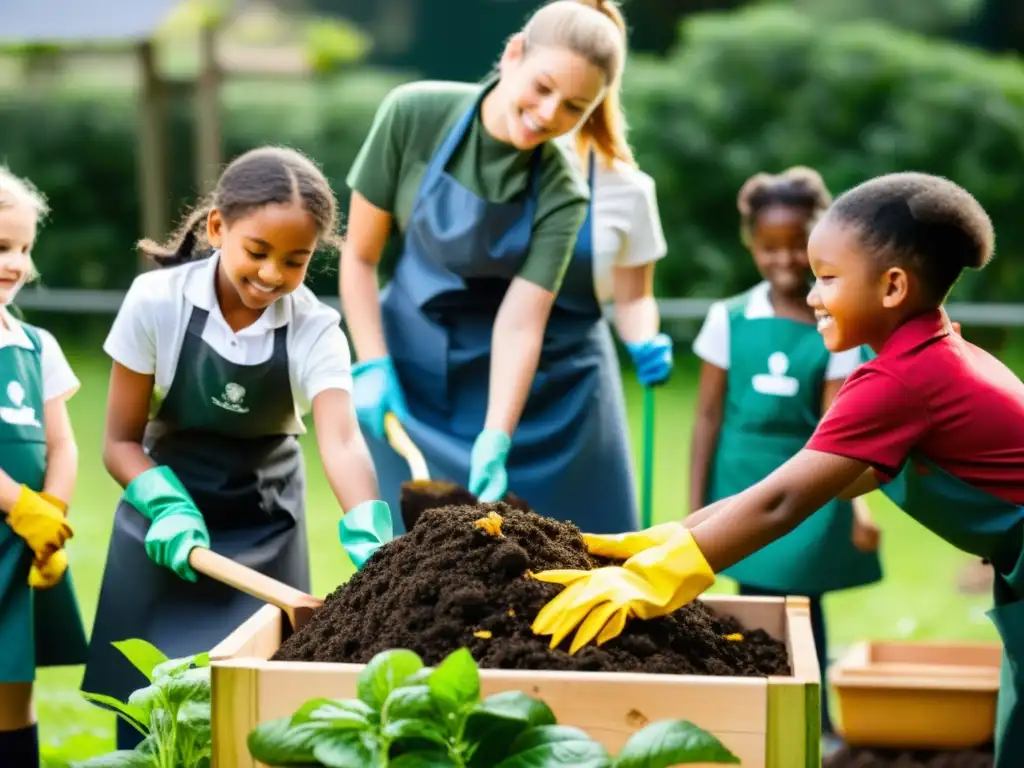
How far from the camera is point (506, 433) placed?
2.59 meters

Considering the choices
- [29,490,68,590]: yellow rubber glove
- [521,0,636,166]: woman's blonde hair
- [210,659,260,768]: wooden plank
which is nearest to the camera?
[210,659,260,768]: wooden plank

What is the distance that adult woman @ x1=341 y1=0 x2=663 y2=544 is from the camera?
104 inches

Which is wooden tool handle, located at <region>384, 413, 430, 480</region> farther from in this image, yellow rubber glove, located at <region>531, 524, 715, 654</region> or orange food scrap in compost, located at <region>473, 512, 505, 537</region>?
yellow rubber glove, located at <region>531, 524, 715, 654</region>

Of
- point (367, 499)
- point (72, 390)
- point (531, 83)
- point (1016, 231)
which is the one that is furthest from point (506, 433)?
point (1016, 231)

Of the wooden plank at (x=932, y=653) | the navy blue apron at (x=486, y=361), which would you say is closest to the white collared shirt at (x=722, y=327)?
the navy blue apron at (x=486, y=361)

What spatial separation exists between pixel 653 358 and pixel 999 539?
50.5 inches

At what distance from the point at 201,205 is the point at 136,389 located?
0.38 meters

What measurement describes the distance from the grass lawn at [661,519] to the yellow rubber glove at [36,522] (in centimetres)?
61

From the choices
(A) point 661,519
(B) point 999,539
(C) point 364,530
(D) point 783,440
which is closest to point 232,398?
(C) point 364,530

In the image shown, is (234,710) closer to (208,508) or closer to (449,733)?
(449,733)

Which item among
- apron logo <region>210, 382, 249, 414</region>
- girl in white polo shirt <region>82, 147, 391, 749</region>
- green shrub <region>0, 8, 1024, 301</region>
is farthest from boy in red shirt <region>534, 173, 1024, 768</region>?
green shrub <region>0, 8, 1024, 301</region>

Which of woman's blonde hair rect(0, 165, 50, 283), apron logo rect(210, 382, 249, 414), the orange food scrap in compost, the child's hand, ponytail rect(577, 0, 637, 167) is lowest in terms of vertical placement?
the child's hand

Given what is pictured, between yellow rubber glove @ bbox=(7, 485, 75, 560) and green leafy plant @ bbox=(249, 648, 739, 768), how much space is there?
98 centimetres

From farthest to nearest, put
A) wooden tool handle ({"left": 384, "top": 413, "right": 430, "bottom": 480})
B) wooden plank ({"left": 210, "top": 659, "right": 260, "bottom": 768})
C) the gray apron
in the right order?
wooden tool handle ({"left": 384, "top": 413, "right": 430, "bottom": 480})
the gray apron
wooden plank ({"left": 210, "top": 659, "right": 260, "bottom": 768})
